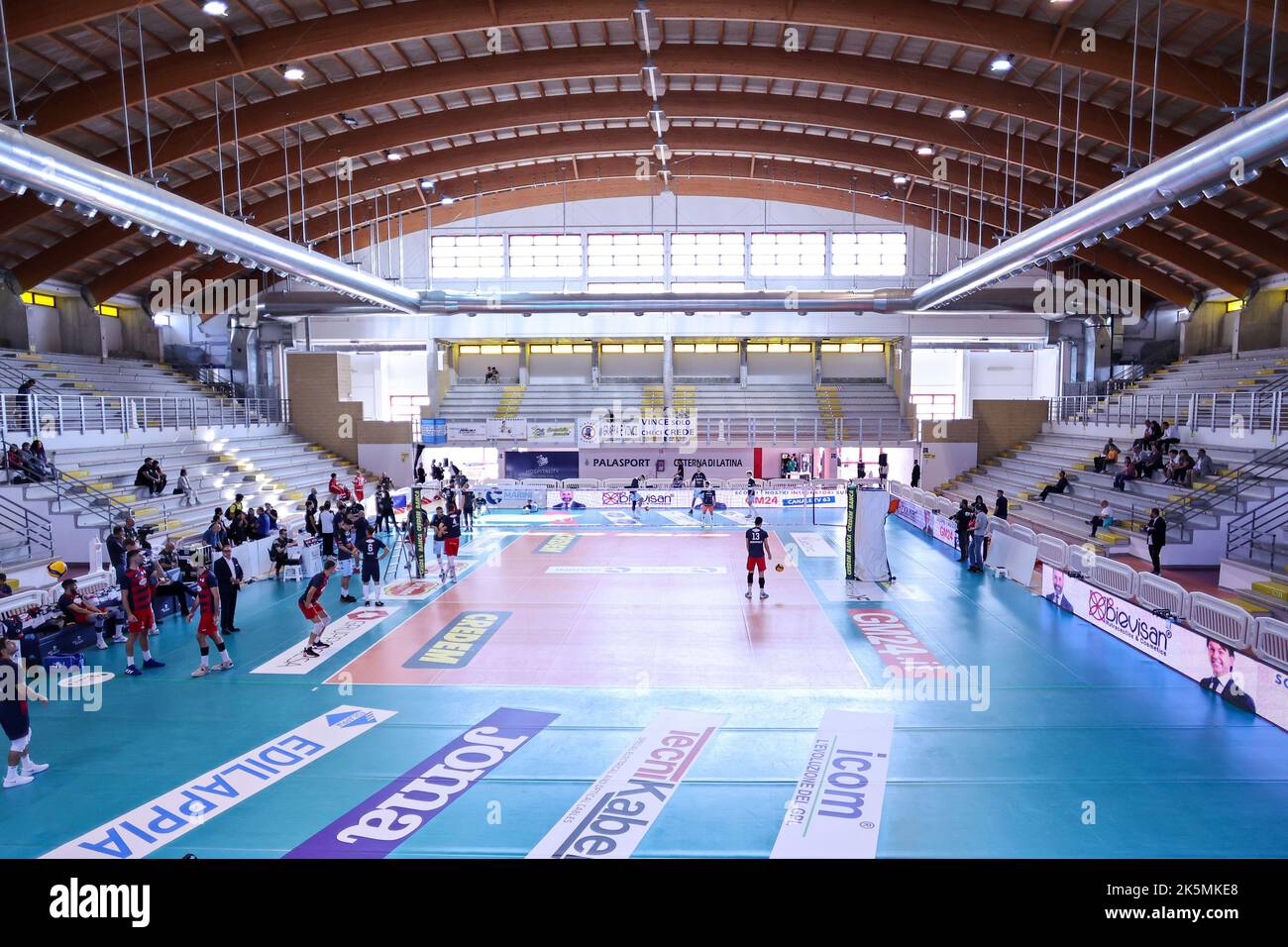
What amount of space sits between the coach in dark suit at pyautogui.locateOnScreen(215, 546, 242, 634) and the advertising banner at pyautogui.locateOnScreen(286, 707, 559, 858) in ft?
20.8

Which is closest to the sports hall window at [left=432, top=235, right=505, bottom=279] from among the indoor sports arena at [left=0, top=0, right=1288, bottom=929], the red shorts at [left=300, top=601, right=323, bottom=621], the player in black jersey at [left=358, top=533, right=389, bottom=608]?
the indoor sports arena at [left=0, top=0, right=1288, bottom=929]

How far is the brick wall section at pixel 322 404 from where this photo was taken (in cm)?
3703

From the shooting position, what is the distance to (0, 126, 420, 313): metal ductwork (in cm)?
1217

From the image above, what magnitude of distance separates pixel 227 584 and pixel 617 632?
23.7 feet

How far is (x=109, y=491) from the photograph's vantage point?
69.2 ft

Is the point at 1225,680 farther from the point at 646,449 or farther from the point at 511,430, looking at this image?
the point at 511,430

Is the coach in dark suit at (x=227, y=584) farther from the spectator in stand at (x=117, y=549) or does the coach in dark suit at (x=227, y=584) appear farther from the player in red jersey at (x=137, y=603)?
the spectator in stand at (x=117, y=549)

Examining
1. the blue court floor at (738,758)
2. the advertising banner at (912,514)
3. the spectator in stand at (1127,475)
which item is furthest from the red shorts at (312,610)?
the spectator in stand at (1127,475)

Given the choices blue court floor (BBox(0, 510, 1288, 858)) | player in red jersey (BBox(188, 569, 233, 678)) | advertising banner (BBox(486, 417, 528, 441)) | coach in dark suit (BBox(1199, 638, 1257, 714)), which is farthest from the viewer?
advertising banner (BBox(486, 417, 528, 441))

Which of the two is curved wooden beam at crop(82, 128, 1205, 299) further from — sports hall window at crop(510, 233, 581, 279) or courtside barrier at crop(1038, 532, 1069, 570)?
courtside barrier at crop(1038, 532, 1069, 570)

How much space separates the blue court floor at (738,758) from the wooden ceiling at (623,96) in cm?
967

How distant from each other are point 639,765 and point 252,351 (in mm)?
36152
